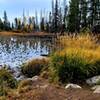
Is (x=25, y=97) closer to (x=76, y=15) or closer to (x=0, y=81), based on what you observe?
(x=0, y=81)

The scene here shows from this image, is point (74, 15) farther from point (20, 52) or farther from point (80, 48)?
point (80, 48)

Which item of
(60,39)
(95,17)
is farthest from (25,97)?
(95,17)

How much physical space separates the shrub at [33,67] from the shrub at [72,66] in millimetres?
3712

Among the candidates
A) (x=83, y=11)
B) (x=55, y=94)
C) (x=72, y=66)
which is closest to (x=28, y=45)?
(x=83, y=11)

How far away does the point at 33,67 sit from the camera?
1423cm

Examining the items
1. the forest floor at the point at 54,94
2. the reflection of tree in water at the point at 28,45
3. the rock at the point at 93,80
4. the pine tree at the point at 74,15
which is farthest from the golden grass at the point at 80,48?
the pine tree at the point at 74,15

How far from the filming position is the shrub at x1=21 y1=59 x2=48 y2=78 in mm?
14012

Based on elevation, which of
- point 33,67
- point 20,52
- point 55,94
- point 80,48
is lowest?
point 20,52

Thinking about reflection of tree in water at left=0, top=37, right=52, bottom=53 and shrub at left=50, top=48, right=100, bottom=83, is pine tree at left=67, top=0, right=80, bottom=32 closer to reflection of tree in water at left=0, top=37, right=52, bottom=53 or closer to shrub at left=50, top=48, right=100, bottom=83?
reflection of tree in water at left=0, top=37, right=52, bottom=53

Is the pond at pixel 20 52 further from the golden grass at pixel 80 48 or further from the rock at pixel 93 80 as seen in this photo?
the rock at pixel 93 80

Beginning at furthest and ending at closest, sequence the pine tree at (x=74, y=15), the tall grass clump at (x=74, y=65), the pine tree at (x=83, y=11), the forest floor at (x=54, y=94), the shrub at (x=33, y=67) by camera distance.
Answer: the pine tree at (x=83, y=11), the pine tree at (x=74, y=15), the shrub at (x=33, y=67), the tall grass clump at (x=74, y=65), the forest floor at (x=54, y=94)

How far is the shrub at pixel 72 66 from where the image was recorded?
9.78 metres

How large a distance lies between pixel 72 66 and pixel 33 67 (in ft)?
15.4

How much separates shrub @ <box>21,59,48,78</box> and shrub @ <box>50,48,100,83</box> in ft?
12.2
